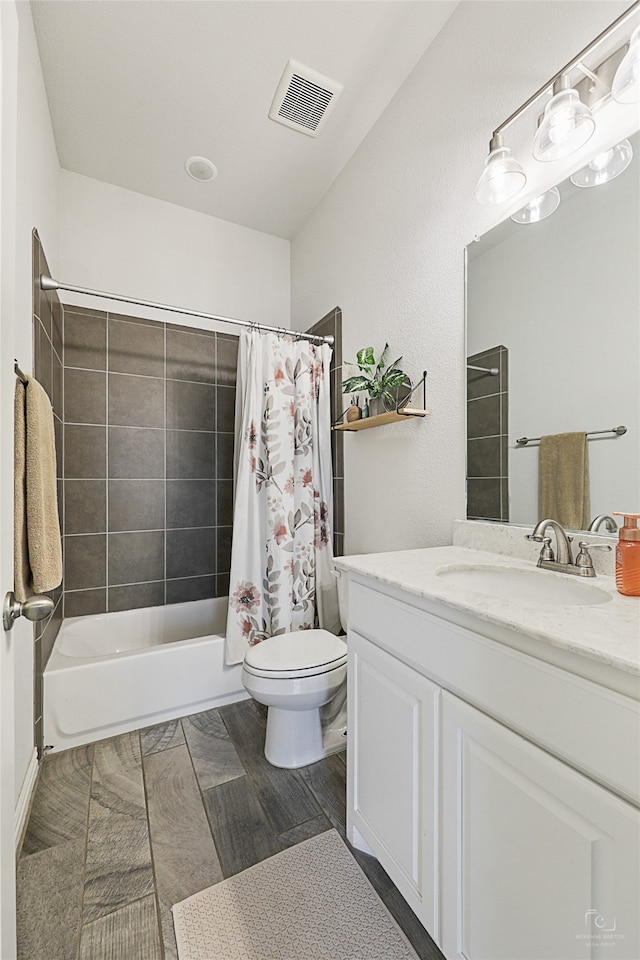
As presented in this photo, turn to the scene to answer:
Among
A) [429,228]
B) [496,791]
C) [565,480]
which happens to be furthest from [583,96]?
[496,791]

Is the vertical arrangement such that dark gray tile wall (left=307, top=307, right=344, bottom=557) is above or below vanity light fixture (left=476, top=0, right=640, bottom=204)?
below

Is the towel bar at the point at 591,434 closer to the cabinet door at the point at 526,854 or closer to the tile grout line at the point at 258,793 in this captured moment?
the cabinet door at the point at 526,854

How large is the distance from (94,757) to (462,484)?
179 cm

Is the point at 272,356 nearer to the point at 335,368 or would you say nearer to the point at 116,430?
the point at 335,368

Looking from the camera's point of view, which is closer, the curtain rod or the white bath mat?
the white bath mat

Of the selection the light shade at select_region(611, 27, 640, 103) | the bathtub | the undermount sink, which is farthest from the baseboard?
the light shade at select_region(611, 27, 640, 103)

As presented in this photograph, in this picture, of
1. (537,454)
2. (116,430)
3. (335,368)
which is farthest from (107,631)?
(537,454)

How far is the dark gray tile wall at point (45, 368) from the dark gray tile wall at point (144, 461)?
10cm

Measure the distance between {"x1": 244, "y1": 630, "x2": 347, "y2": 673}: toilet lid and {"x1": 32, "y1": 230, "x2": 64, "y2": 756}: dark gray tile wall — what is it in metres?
0.83

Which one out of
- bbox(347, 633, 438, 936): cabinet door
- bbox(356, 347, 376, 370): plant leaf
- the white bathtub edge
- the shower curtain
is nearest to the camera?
bbox(347, 633, 438, 936): cabinet door

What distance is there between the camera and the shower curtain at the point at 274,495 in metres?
2.05

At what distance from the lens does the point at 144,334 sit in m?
2.47

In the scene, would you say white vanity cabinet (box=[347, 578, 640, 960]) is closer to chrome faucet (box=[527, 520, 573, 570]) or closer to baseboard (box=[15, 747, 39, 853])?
chrome faucet (box=[527, 520, 573, 570])

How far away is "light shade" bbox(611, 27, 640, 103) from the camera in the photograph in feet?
3.00
